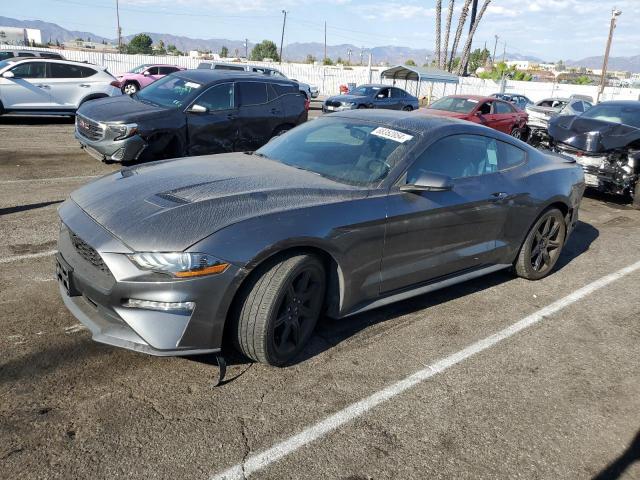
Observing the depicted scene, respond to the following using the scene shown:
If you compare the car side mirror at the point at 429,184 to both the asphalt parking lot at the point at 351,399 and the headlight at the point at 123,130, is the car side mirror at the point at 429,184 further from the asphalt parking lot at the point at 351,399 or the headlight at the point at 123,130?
the headlight at the point at 123,130

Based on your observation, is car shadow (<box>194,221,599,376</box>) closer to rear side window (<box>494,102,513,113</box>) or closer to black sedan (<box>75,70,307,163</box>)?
black sedan (<box>75,70,307,163</box>)

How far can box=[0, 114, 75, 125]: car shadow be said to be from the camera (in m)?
13.8

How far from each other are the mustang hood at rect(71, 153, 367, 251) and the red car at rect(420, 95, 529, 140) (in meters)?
12.1

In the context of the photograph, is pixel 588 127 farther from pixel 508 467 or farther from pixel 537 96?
pixel 537 96

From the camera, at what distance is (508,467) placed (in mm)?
2680

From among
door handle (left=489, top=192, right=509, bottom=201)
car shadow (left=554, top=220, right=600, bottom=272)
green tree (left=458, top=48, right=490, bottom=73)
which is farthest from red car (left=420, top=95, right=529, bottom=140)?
green tree (left=458, top=48, right=490, bottom=73)

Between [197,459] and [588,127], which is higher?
[588,127]

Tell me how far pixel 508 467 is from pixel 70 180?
7146 mm

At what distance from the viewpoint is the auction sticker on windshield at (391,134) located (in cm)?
408

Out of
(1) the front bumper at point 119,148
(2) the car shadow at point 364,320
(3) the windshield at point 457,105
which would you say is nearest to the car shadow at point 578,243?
(2) the car shadow at point 364,320

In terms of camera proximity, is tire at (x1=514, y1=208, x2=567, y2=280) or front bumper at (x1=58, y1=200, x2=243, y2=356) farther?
tire at (x1=514, y1=208, x2=567, y2=280)

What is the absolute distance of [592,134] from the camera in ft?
29.3

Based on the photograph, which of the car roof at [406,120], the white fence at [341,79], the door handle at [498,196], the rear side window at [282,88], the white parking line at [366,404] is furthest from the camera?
the white fence at [341,79]

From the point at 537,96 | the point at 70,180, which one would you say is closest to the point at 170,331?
the point at 70,180
